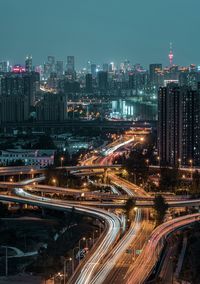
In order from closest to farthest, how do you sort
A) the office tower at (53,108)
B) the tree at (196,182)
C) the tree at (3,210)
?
the tree at (3,210) → the tree at (196,182) → the office tower at (53,108)

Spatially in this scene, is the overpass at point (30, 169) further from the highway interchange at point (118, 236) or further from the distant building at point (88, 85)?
the distant building at point (88, 85)

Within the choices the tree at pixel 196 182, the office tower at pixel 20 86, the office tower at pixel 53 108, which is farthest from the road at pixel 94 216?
the office tower at pixel 20 86

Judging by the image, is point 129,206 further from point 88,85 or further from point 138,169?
point 88,85

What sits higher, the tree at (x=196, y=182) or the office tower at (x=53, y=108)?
the office tower at (x=53, y=108)

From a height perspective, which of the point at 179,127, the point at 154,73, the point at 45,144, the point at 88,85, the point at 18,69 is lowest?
the point at 45,144

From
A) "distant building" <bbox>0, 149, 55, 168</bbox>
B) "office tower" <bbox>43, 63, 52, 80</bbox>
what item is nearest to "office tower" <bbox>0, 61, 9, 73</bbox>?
"office tower" <bbox>43, 63, 52, 80</bbox>

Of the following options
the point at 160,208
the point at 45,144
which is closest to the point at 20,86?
the point at 45,144
